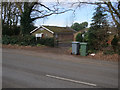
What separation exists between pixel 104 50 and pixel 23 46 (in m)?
10.5

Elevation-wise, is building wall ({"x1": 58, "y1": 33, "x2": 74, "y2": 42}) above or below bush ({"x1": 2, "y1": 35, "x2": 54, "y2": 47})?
above

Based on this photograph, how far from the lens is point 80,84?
4.97m

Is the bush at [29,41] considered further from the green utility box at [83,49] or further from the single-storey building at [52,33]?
the single-storey building at [52,33]

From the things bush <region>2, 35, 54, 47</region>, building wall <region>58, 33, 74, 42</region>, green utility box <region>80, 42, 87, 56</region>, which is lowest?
green utility box <region>80, 42, 87, 56</region>

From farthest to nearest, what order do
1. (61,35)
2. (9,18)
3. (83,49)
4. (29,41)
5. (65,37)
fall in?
(65,37)
(61,35)
(9,18)
(29,41)
(83,49)

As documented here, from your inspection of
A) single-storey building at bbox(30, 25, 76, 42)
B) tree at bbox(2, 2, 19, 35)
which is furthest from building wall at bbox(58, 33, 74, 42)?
tree at bbox(2, 2, 19, 35)

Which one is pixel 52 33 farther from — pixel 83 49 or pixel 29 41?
pixel 83 49

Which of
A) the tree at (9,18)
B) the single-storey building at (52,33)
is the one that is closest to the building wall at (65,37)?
the single-storey building at (52,33)

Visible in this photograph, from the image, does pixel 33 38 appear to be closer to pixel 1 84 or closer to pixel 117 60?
pixel 117 60

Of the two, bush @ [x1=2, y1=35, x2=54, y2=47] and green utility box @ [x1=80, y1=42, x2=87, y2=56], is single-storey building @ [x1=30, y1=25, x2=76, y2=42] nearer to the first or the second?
bush @ [x1=2, y1=35, x2=54, y2=47]

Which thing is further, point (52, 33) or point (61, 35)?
point (61, 35)

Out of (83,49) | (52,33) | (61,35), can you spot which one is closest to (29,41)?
(83,49)

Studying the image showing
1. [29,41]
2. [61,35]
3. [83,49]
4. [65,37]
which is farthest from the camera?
[65,37]

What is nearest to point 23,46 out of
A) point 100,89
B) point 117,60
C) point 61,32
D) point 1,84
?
point 117,60
